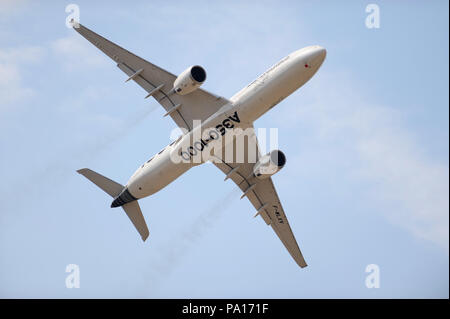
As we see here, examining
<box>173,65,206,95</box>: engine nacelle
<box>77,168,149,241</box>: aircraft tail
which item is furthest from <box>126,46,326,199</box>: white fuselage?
<box>173,65,206,95</box>: engine nacelle

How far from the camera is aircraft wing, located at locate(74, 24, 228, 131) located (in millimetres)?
55031

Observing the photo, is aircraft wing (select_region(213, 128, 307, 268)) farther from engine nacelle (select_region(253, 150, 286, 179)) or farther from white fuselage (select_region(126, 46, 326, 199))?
white fuselage (select_region(126, 46, 326, 199))

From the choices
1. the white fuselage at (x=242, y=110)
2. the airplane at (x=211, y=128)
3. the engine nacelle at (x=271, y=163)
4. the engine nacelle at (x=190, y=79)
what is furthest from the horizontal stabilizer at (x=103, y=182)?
the engine nacelle at (x=271, y=163)

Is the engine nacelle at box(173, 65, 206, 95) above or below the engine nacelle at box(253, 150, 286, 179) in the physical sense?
above

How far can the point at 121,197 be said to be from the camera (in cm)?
5750

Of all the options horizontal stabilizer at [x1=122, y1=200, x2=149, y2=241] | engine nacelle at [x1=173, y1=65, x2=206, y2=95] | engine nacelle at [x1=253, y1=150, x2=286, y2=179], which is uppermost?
engine nacelle at [x1=173, y1=65, x2=206, y2=95]

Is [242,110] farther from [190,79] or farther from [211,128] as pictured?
[190,79]

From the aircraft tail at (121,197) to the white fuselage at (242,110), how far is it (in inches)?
67.7

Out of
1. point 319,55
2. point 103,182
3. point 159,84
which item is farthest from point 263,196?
point 319,55

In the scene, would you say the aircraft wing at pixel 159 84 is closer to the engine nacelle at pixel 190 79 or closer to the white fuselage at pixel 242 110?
the white fuselage at pixel 242 110

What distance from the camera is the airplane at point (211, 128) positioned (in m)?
51.3

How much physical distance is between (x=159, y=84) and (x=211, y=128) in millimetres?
6084

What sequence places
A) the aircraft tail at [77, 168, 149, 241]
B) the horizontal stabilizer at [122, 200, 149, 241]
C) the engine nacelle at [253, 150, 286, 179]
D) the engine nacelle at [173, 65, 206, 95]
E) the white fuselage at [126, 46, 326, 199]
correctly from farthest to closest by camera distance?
the horizontal stabilizer at [122, 200, 149, 241] < the aircraft tail at [77, 168, 149, 241] < the engine nacelle at [253, 150, 286, 179] < the engine nacelle at [173, 65, 206, 95] < the white fuselage at [126, 46, 326, 199]
